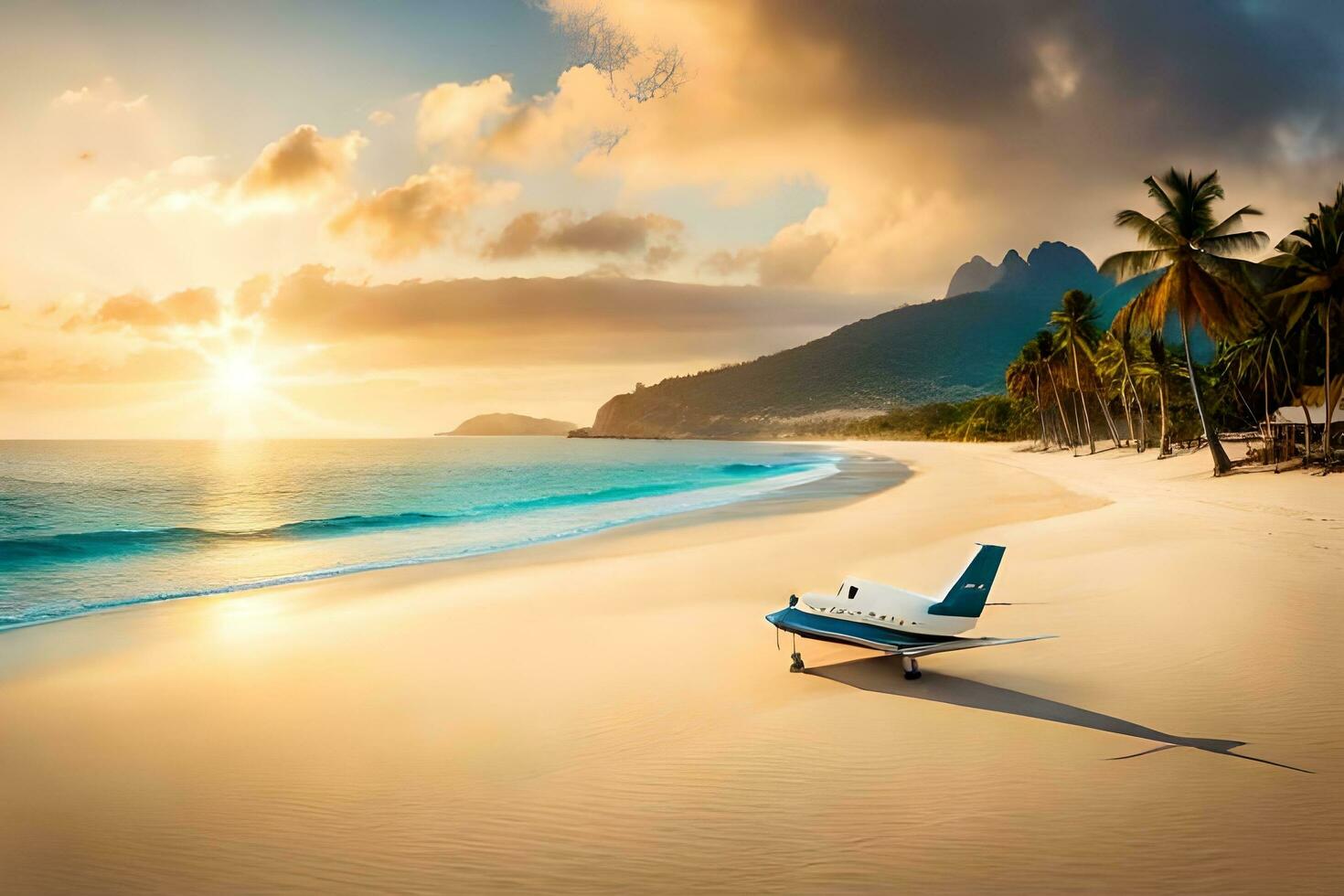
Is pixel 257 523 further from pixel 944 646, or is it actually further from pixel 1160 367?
pixel 1160 367

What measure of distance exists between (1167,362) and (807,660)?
60727 millimetres

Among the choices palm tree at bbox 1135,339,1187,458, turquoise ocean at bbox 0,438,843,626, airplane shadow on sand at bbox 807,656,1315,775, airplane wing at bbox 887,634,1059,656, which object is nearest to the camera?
airplane shadow on sand at bbox 807,656,1315,775

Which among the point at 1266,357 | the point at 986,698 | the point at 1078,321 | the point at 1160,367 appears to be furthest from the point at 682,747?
the point at 1078,321

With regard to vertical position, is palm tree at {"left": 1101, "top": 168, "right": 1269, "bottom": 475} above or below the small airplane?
above

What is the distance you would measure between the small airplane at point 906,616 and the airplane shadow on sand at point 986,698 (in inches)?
11.5

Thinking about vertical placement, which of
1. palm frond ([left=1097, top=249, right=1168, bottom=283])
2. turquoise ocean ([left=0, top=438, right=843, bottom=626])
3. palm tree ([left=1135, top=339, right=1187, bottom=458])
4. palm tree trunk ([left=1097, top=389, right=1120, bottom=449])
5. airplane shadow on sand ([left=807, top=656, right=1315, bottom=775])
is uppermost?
palm frond ([left=1097, top=249, right=1168, bottom=283])

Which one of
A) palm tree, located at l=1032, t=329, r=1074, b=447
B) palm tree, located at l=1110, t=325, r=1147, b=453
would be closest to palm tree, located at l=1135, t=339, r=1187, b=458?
palm tree, located at l=1110, t=325, r=1147, b=453

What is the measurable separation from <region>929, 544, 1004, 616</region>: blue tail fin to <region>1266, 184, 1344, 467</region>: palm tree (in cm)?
3129

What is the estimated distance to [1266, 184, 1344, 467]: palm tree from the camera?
29859mm

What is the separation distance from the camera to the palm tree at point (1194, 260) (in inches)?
1266

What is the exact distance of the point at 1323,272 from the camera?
30.2 metres

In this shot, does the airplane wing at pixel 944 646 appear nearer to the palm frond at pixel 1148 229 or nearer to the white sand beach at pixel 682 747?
the white sand beach at pixel 682 747

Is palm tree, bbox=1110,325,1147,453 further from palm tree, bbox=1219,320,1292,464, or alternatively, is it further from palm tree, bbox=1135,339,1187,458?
palm tree, bbox=1219,320,1292,464

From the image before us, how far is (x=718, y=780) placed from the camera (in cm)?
567
